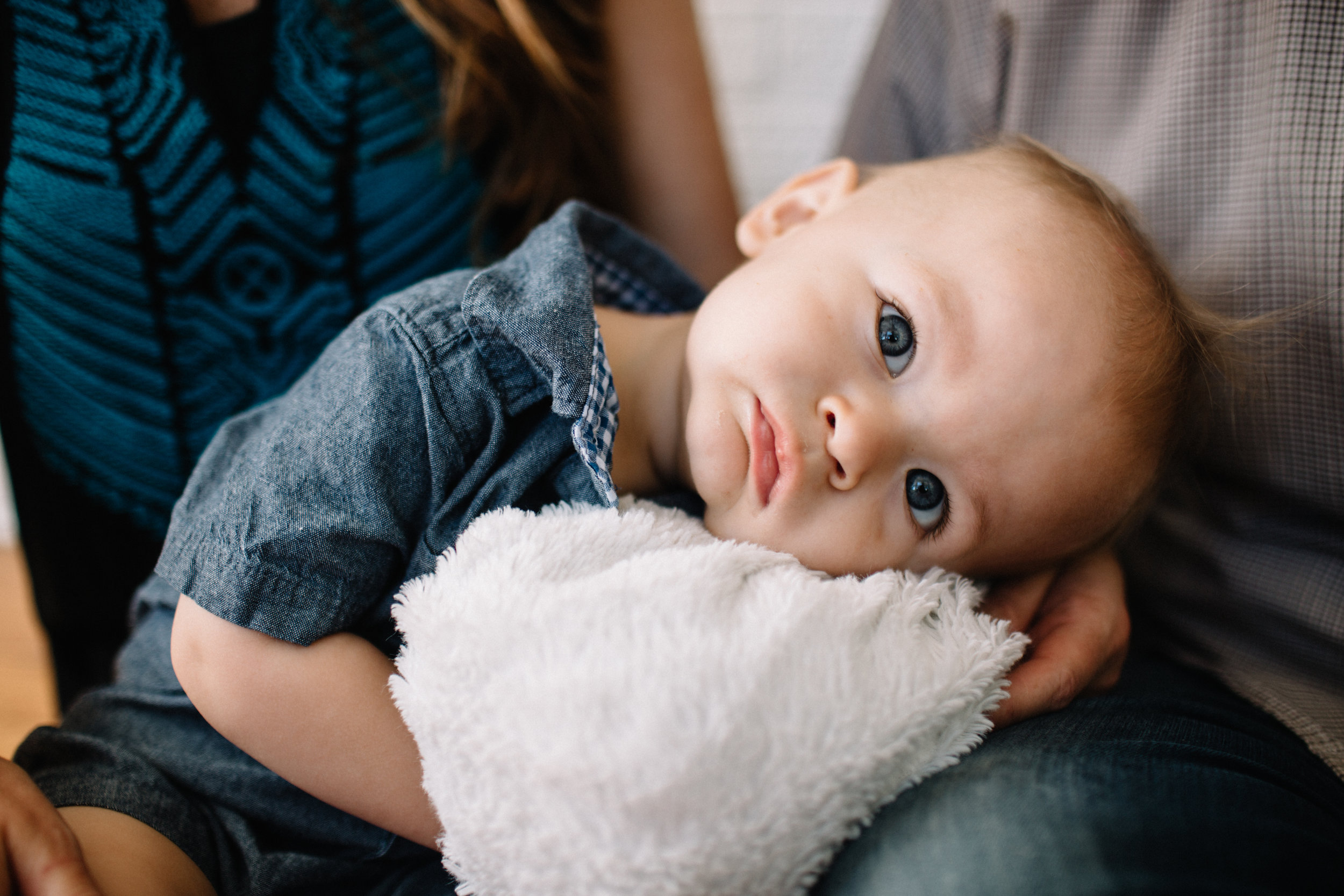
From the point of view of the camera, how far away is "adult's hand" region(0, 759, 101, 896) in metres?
0.48

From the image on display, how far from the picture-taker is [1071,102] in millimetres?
940

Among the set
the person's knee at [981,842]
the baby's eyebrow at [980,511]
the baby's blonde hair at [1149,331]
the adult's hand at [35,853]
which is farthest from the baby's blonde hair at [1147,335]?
the adult's hand at [35,853]

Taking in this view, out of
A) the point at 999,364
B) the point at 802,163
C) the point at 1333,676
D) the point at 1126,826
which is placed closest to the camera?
the point at 1126,826

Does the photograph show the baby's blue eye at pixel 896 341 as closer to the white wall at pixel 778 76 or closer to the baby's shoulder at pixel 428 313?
the baby's shoulder at pixel 428 313

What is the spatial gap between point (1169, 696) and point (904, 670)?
0.34 m

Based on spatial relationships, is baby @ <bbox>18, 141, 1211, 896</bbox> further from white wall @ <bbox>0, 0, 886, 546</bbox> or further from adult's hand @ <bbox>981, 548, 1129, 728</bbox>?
white wall @ <bbox>0, 0, 886, 546</bbox>

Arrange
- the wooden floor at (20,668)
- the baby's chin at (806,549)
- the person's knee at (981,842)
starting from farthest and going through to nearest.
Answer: the wooden floor at (20,668) < the baby's chin at (806,549) < the person's knee at (981,842)

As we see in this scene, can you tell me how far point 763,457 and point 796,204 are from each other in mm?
363

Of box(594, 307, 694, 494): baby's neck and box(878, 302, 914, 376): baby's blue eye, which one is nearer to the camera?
box(878, 302, 914, 376): baby's blue eye

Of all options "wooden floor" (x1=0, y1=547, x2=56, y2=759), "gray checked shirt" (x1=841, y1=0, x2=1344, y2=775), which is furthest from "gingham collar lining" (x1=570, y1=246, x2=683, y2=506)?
"wooden floor" (x1=0, y1=547, x2=56, y2=759)

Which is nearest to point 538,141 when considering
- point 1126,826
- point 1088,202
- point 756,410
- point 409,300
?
point 409,300

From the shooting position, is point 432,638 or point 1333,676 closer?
point 432,638

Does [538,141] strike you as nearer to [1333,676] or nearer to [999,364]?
[999,364]

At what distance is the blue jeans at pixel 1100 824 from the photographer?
409 mm
